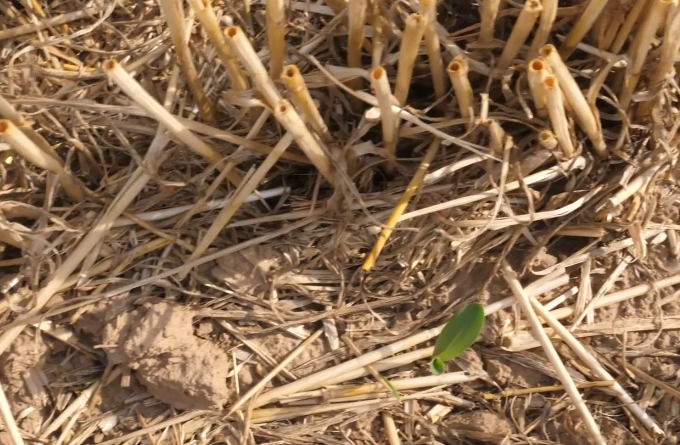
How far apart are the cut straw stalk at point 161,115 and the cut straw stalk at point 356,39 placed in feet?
0.64

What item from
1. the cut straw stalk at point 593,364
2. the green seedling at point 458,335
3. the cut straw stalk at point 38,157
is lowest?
the cut straw stalk at point 593,364

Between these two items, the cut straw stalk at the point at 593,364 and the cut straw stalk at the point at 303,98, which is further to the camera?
the cut straw stalk at the point at 593,364

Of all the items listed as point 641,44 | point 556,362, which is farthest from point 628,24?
point 556,362

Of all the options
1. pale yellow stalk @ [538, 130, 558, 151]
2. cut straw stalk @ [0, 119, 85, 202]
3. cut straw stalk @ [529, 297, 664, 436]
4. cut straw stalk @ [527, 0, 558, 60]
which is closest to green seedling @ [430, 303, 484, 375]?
cut straw stalk @ [529, 297, 664, 436]

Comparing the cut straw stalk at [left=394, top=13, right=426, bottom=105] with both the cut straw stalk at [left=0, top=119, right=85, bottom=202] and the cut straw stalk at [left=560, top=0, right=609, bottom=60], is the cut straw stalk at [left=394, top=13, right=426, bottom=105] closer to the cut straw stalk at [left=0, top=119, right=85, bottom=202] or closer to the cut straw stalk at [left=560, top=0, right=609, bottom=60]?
the cut straw stalk at [left=560, top=0, right=609, bottom=60]

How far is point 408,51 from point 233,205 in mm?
315

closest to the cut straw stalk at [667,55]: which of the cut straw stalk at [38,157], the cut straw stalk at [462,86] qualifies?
the cut straw stalk at [462,86]

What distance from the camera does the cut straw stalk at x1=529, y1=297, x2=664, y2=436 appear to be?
96cm

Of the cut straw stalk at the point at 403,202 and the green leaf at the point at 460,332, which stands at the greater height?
the cut straw stalk at the point at 403,202

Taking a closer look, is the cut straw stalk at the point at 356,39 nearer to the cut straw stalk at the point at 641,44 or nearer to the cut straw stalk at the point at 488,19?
the cut straw stalk at the point at 488,19

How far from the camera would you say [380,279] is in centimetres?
96

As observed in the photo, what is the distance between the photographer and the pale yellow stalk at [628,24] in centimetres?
82

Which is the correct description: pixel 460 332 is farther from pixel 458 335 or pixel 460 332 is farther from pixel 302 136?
pixel 302 136

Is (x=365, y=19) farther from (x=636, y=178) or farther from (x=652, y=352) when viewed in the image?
(x=652, y=352)
